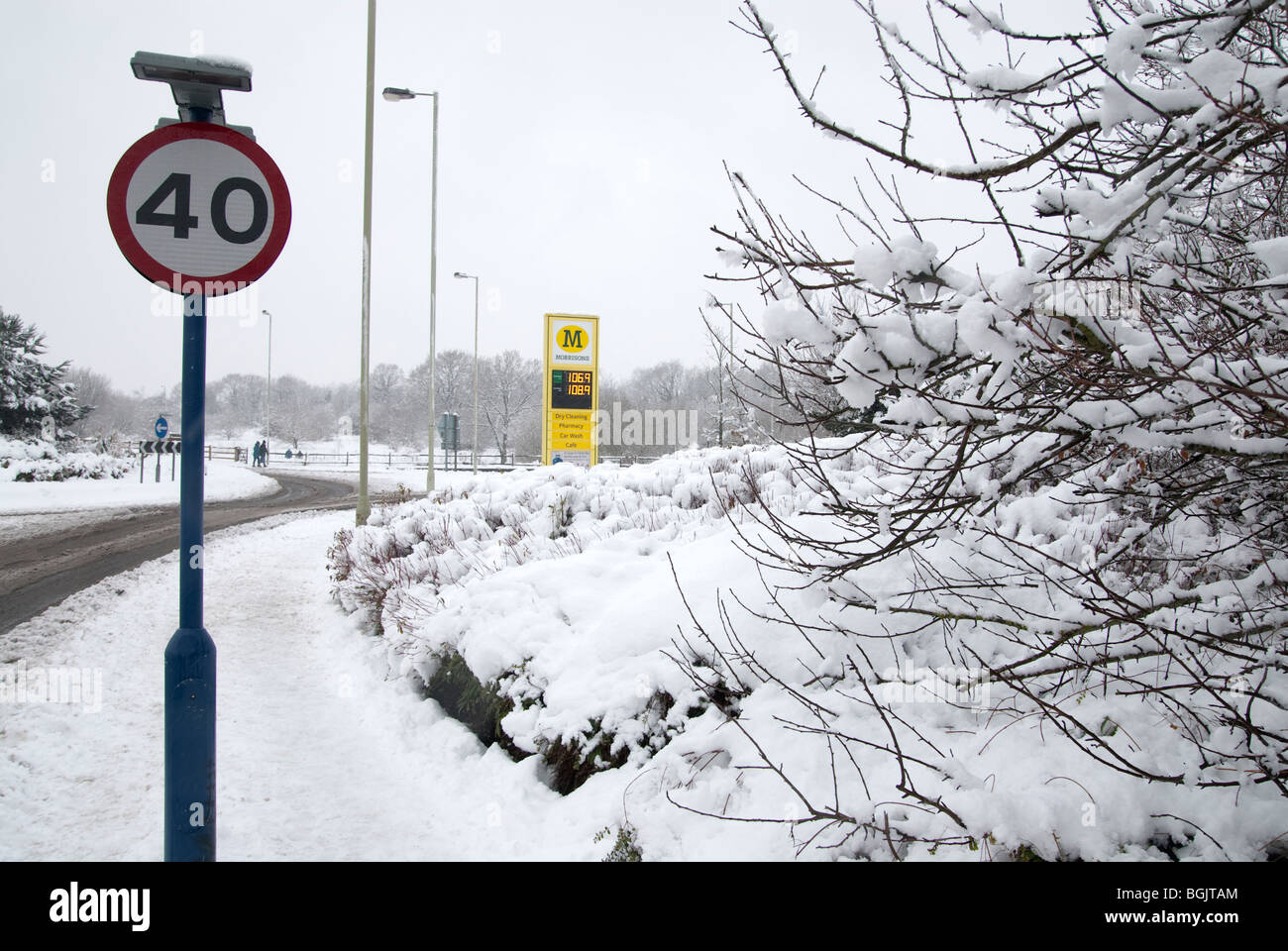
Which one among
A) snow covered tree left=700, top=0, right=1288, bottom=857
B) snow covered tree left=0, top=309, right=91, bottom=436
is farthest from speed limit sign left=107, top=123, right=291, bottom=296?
snow covered tree left=0, top=309, right=91, bottom=436

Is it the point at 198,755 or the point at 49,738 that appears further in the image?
the point at 49,738

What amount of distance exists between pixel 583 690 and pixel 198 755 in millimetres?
1815

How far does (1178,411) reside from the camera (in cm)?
200

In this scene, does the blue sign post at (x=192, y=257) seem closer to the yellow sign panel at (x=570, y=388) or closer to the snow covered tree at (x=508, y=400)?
the yellow sign panel at (x=570, y=388)

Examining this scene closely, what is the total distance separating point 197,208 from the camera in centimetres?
275

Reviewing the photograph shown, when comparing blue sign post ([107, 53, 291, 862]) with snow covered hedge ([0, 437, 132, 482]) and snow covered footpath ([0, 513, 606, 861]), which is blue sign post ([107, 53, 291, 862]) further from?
snow covered hedge ([0, 437, 132, 482])

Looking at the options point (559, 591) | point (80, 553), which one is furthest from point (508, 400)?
point (559, 591)

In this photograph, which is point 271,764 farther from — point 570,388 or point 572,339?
point 572,339

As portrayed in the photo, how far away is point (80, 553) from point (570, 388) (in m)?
7.72

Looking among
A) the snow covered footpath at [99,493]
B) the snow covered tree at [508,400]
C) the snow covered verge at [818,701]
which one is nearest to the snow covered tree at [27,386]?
the snow covered footpath at [99,493]

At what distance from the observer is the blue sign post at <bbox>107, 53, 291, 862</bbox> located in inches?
105

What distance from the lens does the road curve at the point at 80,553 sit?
23.6 feet
